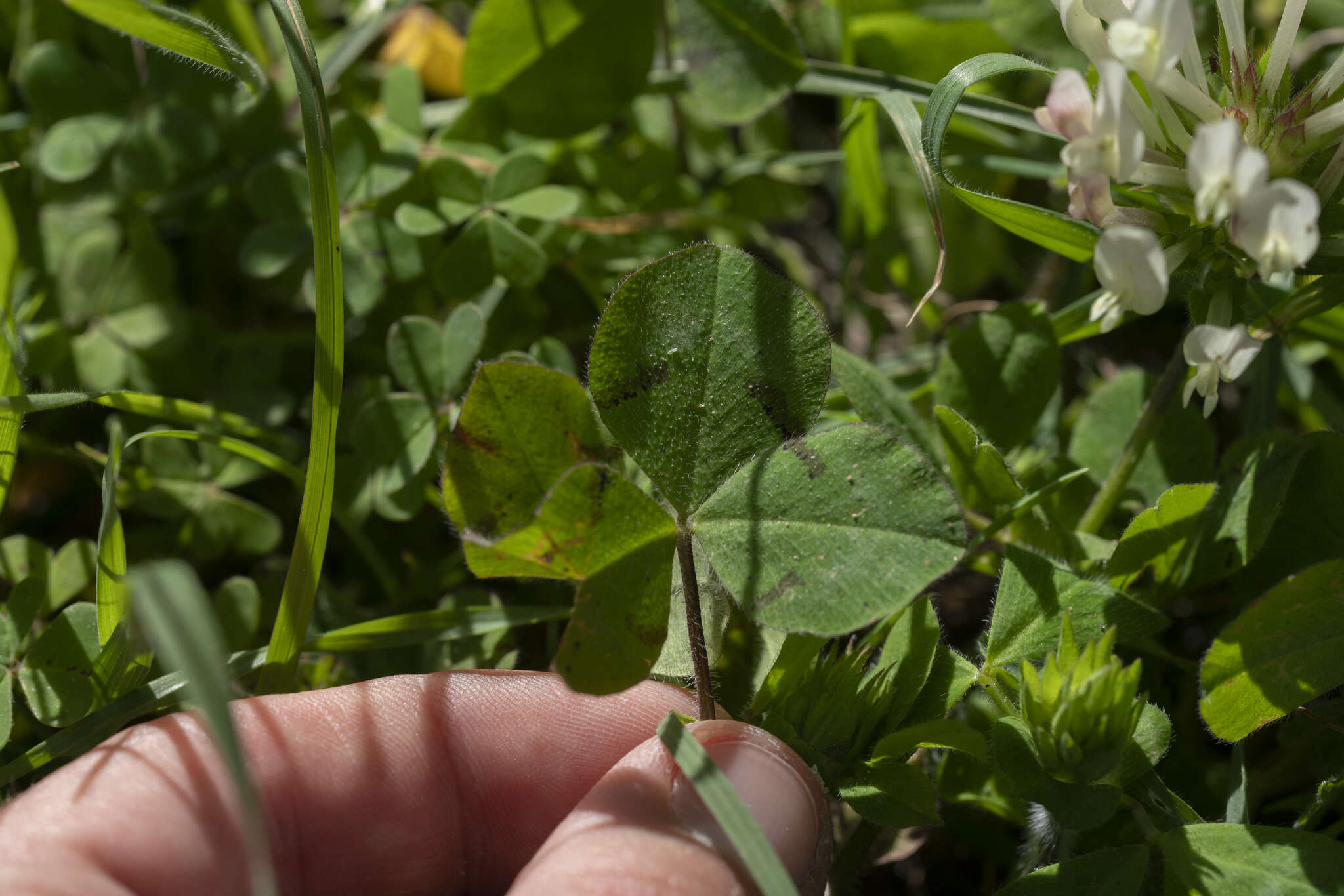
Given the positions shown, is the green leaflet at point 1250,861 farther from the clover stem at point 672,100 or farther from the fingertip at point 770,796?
the clover stem at point 672,100

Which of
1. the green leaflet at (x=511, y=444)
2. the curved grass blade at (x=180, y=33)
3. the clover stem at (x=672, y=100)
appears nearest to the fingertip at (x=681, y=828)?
the green leaflet at (x=511, y=444)

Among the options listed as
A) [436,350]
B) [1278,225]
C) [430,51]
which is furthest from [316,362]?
[430,51]

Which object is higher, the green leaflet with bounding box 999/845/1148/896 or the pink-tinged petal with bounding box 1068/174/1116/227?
the pink-tinged petal with bounding box 1068/174/1116/227

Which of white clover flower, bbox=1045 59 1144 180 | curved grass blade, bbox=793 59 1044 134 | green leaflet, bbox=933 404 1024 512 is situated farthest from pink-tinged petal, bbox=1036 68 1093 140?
curved grass blade, bbox=793 59 1044 134

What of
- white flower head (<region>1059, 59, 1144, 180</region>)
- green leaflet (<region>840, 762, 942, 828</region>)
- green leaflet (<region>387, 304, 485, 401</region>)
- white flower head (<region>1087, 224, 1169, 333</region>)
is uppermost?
white flower head (<region>1059, 59, 1144, 180</region>)

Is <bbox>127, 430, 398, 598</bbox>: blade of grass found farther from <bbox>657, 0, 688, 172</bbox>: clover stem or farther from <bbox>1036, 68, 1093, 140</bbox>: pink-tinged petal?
<bbox>1036, 68, 1093, 140</bbox>: pink-tinged petal

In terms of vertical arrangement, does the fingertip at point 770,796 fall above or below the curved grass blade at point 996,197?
below

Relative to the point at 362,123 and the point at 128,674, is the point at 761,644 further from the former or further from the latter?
the point at 362,123

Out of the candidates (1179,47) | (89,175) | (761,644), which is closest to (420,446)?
(761,644)
